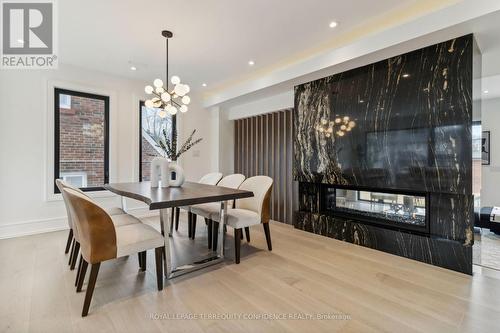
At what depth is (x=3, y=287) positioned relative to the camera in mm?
→ 2191

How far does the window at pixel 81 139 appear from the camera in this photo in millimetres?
4148

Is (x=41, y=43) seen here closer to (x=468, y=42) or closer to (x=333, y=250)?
(x=333, y=250)

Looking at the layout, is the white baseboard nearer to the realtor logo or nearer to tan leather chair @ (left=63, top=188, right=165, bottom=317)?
the realtor logo

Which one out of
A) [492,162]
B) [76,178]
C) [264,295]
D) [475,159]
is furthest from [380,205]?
[76,178]

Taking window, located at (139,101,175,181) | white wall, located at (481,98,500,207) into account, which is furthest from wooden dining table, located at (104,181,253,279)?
white wall, located at (481,98,500,207)

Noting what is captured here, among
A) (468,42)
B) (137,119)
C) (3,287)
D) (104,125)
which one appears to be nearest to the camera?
(3,287)

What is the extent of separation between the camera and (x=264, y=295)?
2098mm

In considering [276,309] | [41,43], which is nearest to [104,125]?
[41,43]

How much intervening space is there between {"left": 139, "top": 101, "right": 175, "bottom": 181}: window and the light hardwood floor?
2.27 meters

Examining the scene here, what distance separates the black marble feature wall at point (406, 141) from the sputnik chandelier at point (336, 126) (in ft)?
0.05

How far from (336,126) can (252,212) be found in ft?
5.89

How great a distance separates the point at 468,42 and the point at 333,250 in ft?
8.89

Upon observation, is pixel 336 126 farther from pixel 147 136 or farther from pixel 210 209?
pixel 147 136

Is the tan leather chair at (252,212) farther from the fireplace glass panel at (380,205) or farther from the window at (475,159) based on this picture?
the window at (475,159)
